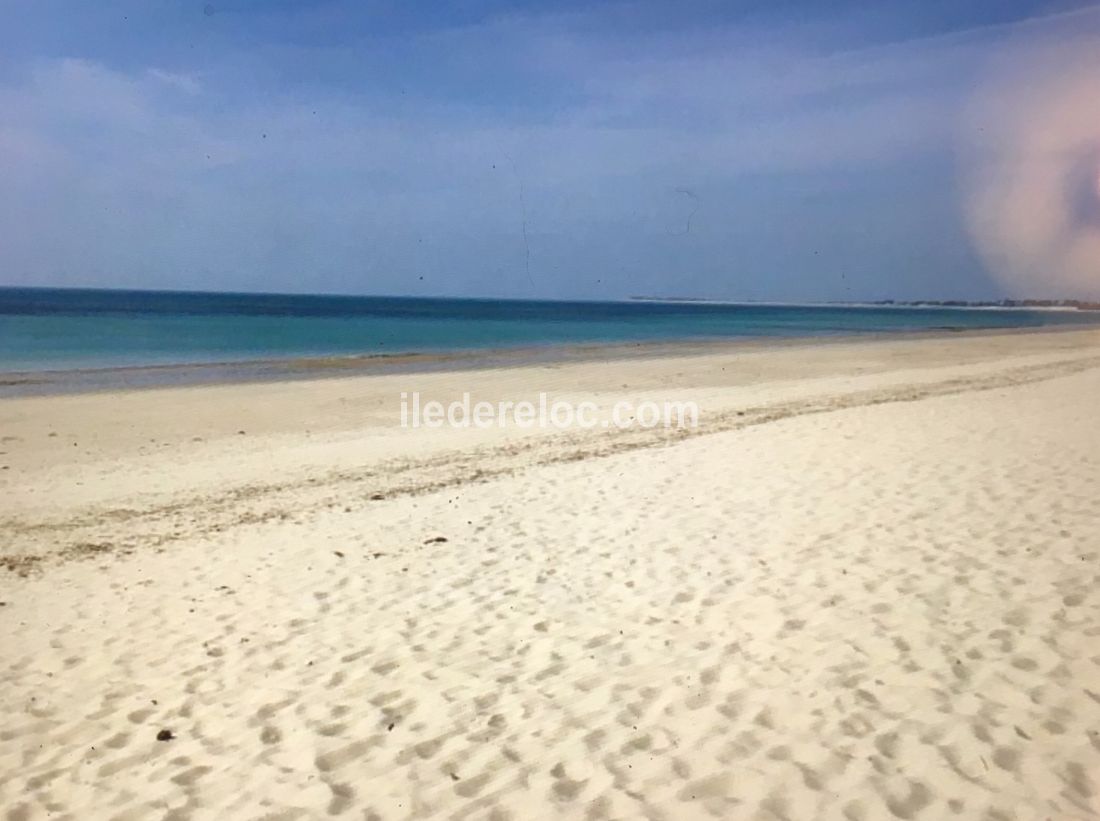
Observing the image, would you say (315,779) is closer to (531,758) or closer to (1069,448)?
(531,758)

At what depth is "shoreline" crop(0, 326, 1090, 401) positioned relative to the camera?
73.6 feet

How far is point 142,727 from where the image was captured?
13.2ft

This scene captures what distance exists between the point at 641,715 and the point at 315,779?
1602mm

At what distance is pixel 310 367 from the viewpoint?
91.9ft

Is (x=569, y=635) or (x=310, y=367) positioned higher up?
(x=310, y=367)

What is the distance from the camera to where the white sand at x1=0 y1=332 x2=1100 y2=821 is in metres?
3.46

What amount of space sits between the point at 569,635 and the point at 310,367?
2482 cm

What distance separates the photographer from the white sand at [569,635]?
3459mm

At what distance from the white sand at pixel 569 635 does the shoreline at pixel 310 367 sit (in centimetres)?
1267

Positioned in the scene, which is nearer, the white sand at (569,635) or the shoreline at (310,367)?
the white sand at (569,635)

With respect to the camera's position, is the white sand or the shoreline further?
the shoreline

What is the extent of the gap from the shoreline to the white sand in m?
12.7

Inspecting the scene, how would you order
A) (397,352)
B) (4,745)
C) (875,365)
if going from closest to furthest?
(4,745) < (875,365) < (397,352)

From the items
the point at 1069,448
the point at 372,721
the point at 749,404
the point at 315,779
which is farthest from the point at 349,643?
the point at 749,404
